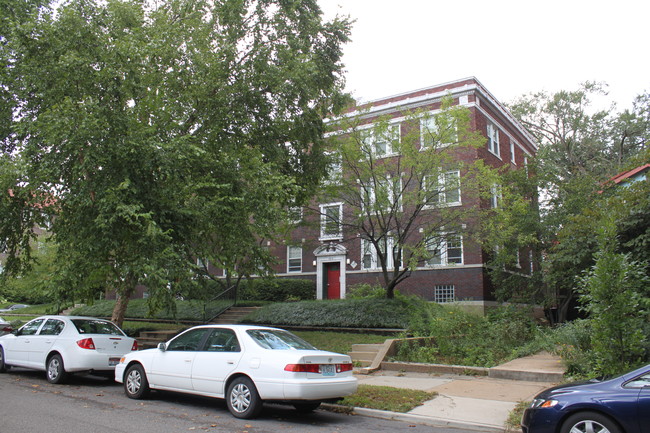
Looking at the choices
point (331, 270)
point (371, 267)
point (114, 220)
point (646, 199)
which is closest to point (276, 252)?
point (331, 270)

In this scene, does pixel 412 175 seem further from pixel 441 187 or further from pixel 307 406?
pixel 307 406

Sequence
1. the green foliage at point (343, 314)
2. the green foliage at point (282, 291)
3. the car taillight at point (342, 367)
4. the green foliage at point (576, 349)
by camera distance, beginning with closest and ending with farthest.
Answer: the car taillight at point (342, 367) → the green foliage at point (576, 349) → the green foliage at point (343, 314) → the green foliage at point (282, 291)

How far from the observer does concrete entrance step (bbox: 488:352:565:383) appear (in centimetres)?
1033

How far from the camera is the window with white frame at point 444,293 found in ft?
76.7

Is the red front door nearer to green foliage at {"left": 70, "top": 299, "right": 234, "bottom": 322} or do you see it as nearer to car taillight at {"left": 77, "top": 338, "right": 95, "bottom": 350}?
green foliage at {"left": 70, "top": 299, "right": 234, "bottom": 322}

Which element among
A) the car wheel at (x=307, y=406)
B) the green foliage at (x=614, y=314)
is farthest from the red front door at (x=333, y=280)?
the green foliage at (x=614, y=314)

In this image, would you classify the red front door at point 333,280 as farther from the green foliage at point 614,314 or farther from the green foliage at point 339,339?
the green foliage at point 614,314

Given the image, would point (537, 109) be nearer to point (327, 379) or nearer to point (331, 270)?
point (331, 270)

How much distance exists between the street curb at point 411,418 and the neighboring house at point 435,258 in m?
10.8

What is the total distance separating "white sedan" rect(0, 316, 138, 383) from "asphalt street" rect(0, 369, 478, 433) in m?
0.74

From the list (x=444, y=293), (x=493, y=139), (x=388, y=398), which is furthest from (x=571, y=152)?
(x=388, y=398)

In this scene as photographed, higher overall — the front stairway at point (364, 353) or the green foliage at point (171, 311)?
the green foliage at point (171, 311)

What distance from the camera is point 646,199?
11422 millimetres

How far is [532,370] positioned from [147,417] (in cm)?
797
